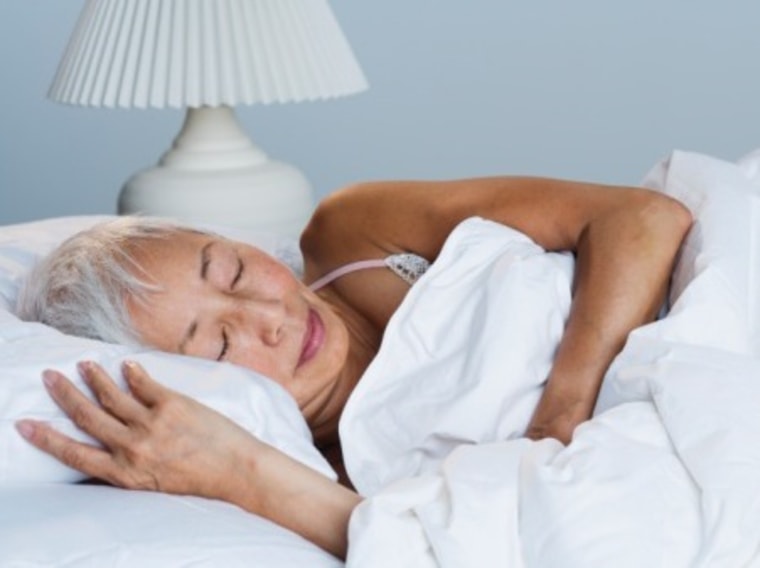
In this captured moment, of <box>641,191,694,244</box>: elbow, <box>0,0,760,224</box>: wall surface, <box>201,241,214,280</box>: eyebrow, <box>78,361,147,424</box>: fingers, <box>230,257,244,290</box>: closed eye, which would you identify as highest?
<box>641,191,694,244</box>: elbow

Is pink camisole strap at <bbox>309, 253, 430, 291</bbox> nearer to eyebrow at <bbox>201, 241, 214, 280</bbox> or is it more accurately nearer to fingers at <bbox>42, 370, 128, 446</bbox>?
eyebrow at <bbox>201, 241, 214, 280</bbox>

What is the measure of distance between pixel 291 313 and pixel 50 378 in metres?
0.32

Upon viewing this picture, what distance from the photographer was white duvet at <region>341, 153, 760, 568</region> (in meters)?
1.32

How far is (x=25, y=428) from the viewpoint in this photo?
145 centimetres

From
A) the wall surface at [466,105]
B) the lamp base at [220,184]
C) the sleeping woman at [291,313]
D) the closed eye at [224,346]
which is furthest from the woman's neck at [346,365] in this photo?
the wall surface at [466,105]

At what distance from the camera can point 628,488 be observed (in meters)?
1.36

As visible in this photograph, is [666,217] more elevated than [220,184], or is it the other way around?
[666,217]

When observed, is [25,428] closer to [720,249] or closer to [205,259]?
[205,259]

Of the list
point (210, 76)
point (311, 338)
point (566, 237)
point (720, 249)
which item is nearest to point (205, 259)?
point (311, 338)

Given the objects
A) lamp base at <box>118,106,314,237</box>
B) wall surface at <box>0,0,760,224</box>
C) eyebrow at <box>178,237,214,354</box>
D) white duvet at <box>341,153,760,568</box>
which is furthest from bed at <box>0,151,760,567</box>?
wall surface at <box>0,0,760,224</box>

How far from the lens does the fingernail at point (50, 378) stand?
1475mm

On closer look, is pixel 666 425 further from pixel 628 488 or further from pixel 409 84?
pixel 409 84

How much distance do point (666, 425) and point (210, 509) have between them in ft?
1.32

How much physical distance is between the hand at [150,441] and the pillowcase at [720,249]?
49 cm
